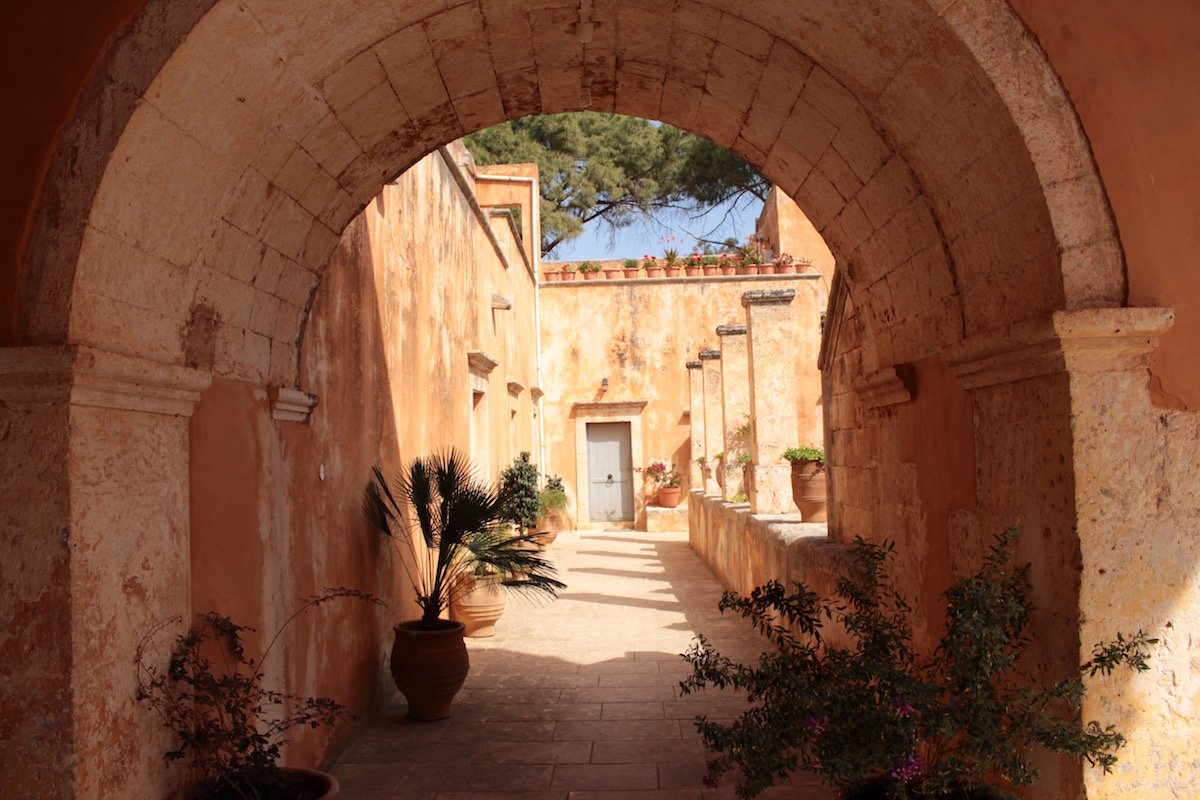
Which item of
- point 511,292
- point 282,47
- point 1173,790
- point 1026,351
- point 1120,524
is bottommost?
point 1173,790

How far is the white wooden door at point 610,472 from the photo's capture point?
1961 cm

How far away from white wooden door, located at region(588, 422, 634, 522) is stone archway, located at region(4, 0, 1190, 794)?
15.1m

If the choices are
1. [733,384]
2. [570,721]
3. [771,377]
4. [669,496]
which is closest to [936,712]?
[570,721]

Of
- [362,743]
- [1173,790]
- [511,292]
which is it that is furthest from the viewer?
[511,292]

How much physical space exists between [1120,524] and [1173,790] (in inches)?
33.3

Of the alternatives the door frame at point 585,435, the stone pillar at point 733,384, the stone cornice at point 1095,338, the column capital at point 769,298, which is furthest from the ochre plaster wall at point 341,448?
the door frame at point 585,435

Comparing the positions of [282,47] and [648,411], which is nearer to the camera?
[282,47]

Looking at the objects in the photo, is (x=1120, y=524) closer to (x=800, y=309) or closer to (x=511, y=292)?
(x=511, y=292)

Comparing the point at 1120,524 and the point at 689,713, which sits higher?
the point at 1120,524

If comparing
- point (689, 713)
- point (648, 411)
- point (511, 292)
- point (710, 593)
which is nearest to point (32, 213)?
point (689, 713)

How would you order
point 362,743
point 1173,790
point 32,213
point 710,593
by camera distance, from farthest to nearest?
point 710,593, point 362,743, point 1173,790, point 32,213

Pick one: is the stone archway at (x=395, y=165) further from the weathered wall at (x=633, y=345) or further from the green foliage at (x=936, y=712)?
the weathered wall at (x=633, y=345)

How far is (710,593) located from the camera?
1030 centimetres

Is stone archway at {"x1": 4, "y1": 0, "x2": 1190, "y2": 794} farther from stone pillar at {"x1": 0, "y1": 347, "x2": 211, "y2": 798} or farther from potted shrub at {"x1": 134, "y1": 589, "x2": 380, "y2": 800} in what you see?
potted shrub at {"x1": 134, "y1": 589, "x2": 380, "y2": 800}
